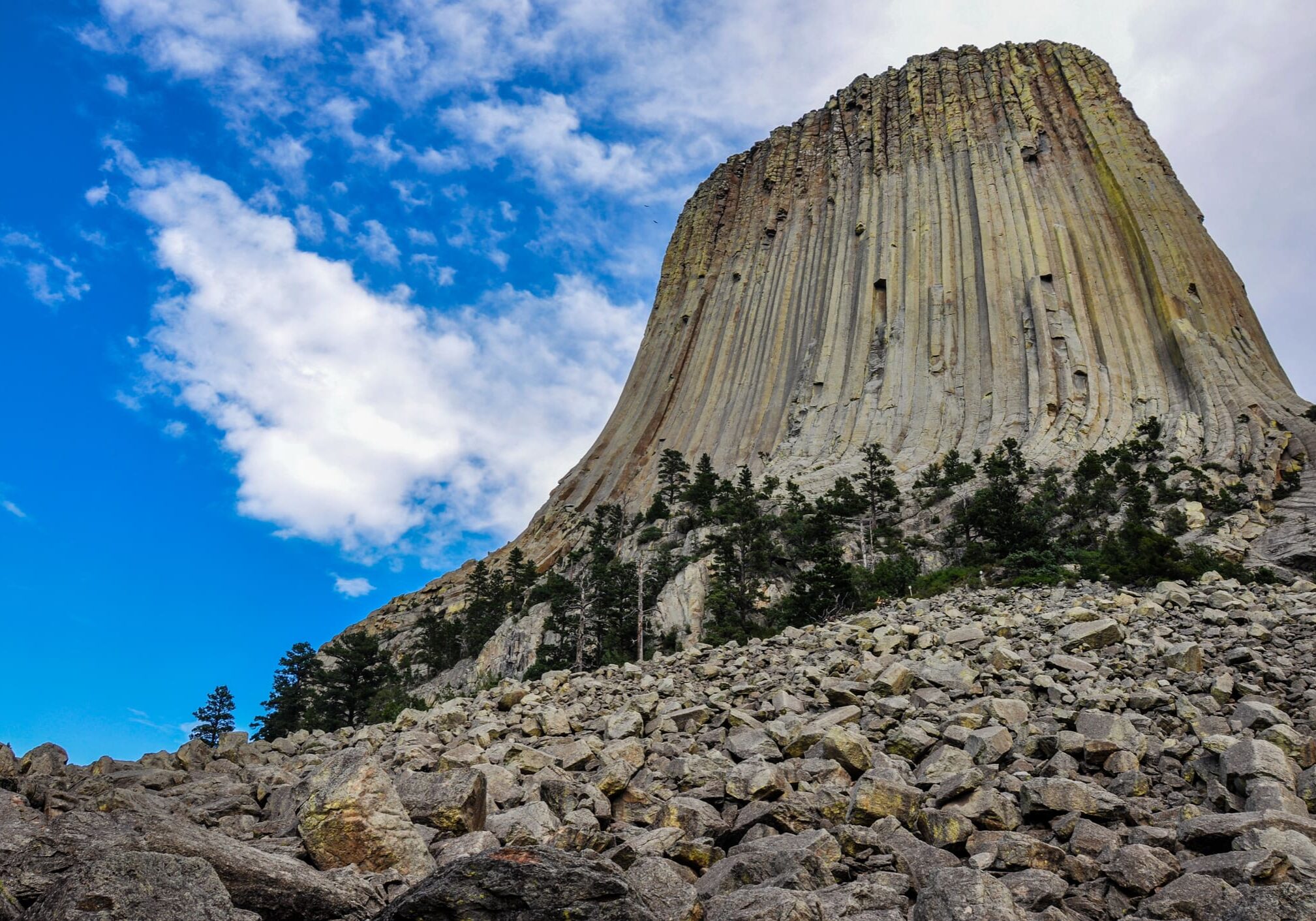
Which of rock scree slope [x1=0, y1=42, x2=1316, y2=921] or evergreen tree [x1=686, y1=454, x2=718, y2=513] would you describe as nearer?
rock scree slope [x1=0, y1=42, x2=1316, y2=921]

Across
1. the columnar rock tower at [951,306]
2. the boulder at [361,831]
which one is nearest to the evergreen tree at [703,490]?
the columnar rock tower at [951,306]

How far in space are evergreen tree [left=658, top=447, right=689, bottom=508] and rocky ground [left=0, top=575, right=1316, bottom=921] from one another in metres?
38.6

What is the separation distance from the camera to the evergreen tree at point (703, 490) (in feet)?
148

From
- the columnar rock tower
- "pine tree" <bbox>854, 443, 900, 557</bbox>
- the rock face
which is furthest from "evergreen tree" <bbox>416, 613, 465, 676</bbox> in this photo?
"pine tree" <bbox>854, 443, 900, 557</bbox>

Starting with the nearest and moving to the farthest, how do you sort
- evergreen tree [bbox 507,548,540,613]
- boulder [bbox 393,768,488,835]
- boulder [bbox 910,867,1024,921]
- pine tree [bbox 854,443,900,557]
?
1. boulder [bbox 910,867,1024,921]
2. boulder [bbox 393,768,488,835]
3. pine tree [bbox 854,443,900,557]
4. evergreen tree [bbox 507,548,540,613]

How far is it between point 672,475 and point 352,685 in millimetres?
25664

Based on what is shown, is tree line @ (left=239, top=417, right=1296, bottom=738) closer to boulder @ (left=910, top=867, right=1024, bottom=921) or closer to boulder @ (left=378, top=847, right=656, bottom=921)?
boulder @ (left=910, top=867, right=1024, bottom=921)

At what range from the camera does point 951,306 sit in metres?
52.3

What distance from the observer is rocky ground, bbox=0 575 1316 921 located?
390 cm

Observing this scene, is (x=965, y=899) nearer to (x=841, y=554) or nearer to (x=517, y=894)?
(x=517, y=894)

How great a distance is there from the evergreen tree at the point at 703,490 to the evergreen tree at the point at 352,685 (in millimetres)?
17967

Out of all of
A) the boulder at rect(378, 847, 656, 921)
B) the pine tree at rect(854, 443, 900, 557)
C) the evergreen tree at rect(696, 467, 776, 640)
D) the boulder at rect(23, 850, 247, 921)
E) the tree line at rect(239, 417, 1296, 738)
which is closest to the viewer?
the boulder at rect(23, 850, 247, 921)

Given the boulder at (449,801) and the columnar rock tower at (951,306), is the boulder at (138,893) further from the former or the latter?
the columnar rock tower at (951,306)

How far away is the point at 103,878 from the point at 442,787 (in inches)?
106
